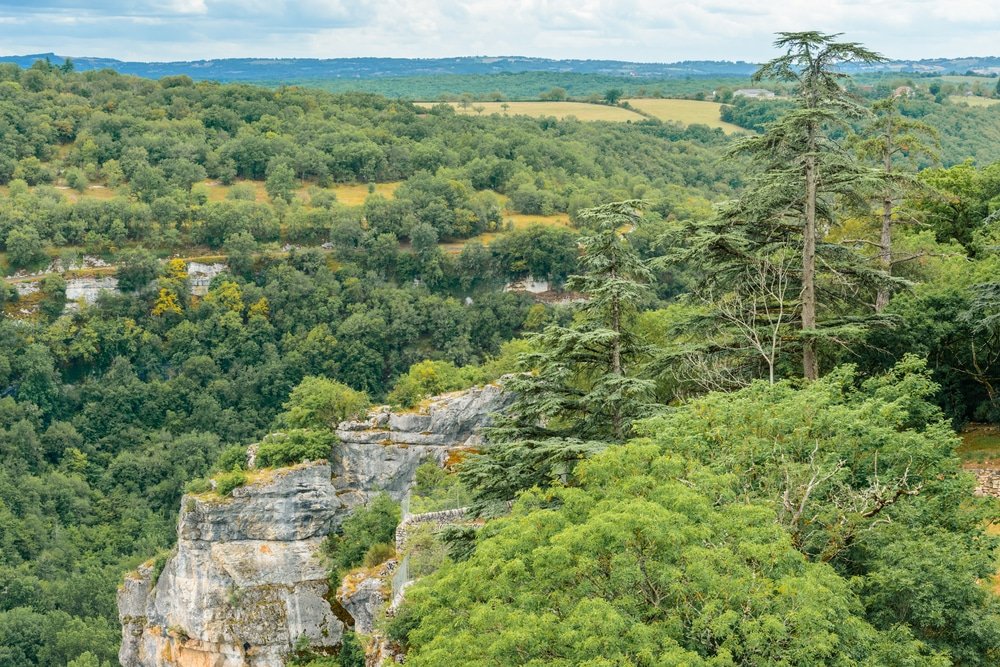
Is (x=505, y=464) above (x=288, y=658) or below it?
above

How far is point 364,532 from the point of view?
1319 inches

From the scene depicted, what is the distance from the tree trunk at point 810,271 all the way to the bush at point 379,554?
15.1 meters

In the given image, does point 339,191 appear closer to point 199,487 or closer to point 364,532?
point 199,487

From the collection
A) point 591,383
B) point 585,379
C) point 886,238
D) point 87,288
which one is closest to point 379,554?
point 585,379

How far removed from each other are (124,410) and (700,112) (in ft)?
340

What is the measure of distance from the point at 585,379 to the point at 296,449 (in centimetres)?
1882

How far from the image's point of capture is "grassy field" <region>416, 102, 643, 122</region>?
142m

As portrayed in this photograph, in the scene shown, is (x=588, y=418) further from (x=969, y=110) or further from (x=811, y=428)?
(x=969, y=110)

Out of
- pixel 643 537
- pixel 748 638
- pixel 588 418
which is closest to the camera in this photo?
pixel 748 638

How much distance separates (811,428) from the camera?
52.3ft

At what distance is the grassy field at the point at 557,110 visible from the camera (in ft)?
465

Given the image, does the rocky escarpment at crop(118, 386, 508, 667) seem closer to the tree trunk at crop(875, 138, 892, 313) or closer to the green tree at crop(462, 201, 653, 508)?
the tree trunk at crop(875, 138, 892, 313)

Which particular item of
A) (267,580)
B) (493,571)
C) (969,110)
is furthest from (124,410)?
(969,110)

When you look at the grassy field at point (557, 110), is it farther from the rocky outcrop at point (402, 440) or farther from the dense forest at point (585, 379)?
the rocky outcrop at point (402, 440)
